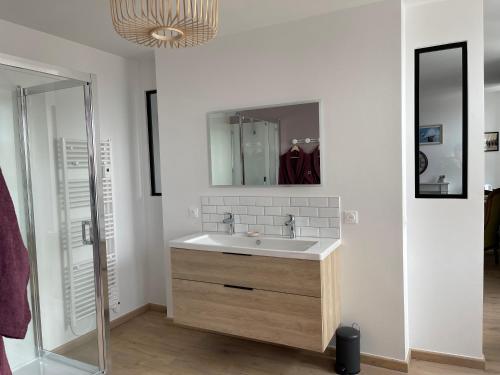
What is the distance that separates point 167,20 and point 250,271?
1.60m

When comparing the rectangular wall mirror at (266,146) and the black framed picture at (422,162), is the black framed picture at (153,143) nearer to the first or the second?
the rectangular wall mirror at (266,146)

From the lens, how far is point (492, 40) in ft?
12.0

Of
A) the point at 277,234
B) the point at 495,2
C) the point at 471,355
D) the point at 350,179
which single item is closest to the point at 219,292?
the point at 277,234

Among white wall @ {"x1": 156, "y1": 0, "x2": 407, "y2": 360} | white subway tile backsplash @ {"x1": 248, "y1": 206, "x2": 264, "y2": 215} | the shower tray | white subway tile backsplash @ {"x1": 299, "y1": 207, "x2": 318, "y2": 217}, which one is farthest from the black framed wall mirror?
the shower tray

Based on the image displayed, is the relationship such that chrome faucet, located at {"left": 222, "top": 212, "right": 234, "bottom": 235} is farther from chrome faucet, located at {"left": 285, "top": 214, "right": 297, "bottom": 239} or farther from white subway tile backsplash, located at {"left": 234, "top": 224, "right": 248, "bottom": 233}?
chrome faucet, located at {"left": 285, "top": 214, "right": 297, "bottom": 239}

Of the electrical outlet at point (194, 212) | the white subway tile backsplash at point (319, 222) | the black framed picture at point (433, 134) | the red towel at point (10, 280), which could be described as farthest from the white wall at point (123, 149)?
the black framed picture at point (433, 134)

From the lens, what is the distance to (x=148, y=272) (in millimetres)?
3885

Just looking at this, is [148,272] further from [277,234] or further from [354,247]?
[354,247]

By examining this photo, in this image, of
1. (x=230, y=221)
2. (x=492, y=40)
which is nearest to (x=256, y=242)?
(x=230, y=221)

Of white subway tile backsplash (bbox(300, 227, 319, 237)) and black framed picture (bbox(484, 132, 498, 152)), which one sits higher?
black framed picture (bbox(484, 132, 498, 152))

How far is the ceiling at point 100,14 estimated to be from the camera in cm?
247

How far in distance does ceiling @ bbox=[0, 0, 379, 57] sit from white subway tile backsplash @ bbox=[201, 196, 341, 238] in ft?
4.31

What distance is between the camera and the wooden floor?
2697 millimetres

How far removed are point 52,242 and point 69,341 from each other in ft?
2.25
